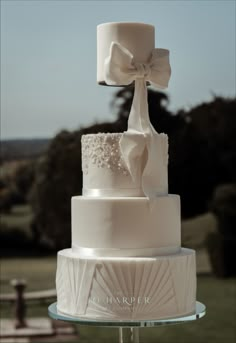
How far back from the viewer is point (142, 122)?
1823 millimetres

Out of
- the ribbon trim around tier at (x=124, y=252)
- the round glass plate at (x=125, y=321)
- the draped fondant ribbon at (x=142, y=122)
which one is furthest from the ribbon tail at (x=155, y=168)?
the round glass plate at (x=125, y=321)

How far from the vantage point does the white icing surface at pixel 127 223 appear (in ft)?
5.80

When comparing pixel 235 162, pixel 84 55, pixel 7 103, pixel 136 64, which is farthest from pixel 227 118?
pixel 136 64

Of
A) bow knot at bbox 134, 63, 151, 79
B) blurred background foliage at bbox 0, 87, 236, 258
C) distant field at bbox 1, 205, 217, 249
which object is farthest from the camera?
distant field at bbox 1, 205, 217, 249

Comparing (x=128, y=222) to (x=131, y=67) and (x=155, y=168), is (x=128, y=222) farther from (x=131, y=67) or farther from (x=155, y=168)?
(x=131, y=67)

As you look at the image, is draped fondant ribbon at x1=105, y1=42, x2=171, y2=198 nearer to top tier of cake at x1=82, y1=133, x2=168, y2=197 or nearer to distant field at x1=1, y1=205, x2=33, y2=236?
top tier of cake at x1=82, y1=133, x2=168, y2=197

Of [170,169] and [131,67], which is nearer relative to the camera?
[131,67]

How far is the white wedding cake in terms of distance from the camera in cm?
173

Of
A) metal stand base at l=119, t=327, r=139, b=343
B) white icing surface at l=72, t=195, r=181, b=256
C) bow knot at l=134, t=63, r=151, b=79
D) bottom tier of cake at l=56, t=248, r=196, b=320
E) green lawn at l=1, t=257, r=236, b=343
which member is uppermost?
bow knot at l=134, t=63, r=151, b=79

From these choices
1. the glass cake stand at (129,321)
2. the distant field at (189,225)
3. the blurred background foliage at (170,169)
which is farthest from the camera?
the distant field at (189,225)

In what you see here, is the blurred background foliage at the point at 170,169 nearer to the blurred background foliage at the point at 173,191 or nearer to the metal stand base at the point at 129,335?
the blurred background foliage at the point at 173,191

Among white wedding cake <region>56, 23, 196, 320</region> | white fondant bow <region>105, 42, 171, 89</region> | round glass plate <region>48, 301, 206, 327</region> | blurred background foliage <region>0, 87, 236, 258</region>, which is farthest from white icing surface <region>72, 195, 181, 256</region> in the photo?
blurred background foliage <region>0, 87, 236, 258</region>

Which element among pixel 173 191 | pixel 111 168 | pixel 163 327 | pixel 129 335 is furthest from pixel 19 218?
pixel 111 168

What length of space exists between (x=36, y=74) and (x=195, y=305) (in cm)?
238
